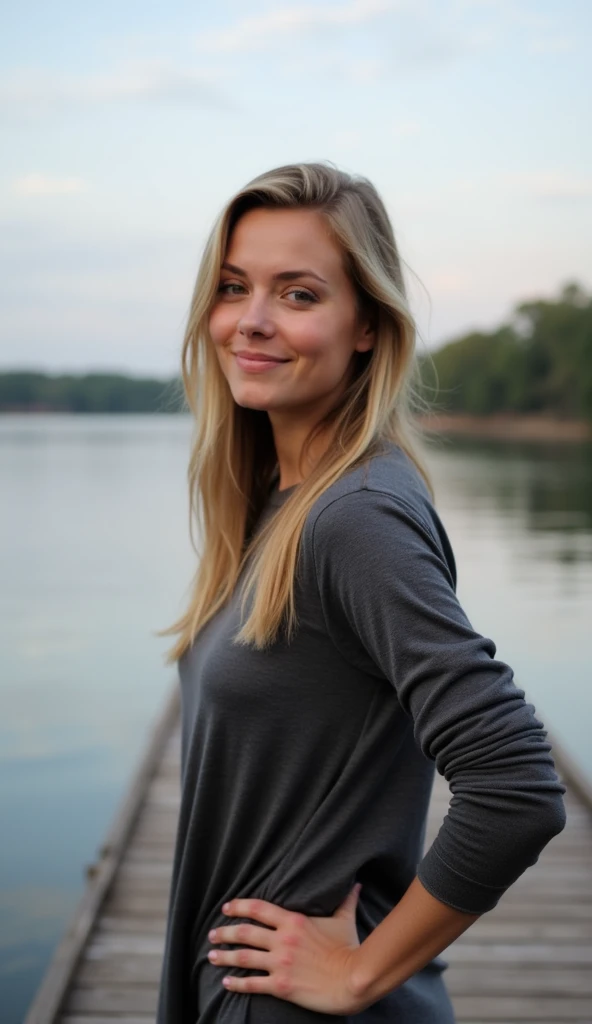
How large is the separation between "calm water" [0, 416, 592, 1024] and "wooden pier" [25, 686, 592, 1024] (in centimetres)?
120

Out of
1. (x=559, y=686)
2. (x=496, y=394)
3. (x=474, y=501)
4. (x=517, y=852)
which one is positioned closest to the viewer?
(x=517, y=852)

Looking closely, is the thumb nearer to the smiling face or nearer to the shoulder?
the shoulder

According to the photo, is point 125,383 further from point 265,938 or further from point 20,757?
point 265,938

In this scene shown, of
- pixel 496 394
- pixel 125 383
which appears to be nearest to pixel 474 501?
pixel 496 394

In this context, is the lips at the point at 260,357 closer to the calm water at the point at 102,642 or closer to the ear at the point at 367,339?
the ear at the point at 367,339

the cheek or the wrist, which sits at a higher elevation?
the cheek

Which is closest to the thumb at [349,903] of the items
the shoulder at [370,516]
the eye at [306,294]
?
the shoulder at [370,516]

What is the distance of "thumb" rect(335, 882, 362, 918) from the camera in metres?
1.54

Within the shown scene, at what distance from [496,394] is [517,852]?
10551 cm

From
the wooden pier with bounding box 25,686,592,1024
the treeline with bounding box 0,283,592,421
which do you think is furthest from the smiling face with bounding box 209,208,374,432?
the treeline with bounding box 0,283,592,421

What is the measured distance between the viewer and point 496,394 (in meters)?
104

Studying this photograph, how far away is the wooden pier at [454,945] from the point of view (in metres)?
3.63

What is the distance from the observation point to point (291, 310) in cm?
166

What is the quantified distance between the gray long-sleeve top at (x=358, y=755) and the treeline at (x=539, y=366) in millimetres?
82024
